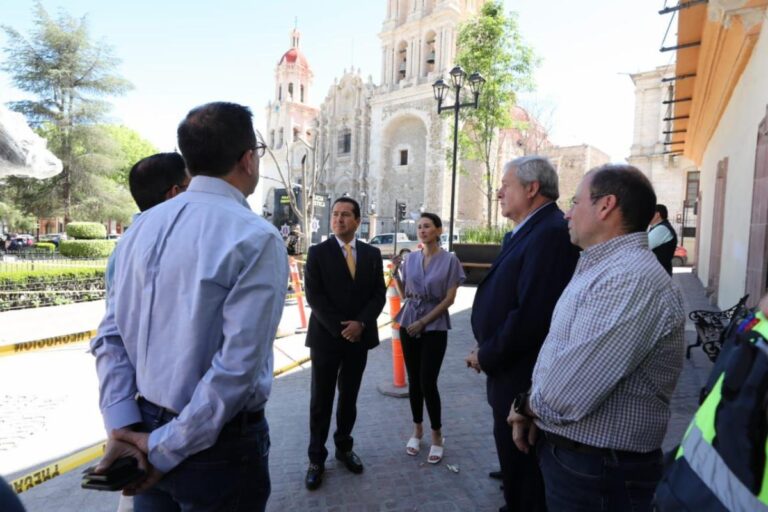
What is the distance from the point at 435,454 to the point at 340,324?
1.37 metres

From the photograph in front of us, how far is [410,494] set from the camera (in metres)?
3.31

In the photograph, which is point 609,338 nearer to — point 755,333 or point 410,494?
point 755,333

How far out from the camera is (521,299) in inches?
92.2

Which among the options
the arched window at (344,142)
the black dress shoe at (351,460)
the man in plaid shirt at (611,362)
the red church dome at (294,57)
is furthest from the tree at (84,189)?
the red church dome at (294,57)

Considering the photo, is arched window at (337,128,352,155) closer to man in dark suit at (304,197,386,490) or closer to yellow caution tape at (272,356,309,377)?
yellow caution tape at (272,356,309,377)

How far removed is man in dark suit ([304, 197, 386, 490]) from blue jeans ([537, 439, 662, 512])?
200cm

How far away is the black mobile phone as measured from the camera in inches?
54.9

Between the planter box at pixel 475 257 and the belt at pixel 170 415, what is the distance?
15046mm

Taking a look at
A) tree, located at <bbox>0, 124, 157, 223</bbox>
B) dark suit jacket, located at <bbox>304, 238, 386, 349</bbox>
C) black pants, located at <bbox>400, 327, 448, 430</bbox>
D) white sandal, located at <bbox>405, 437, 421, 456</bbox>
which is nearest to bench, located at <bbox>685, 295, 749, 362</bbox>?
black pants, located at <bbox>400, 327, 448, 430</bbox>

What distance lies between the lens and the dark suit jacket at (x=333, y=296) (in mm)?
3553

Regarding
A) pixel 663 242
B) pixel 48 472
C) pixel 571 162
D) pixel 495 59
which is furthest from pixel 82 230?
pixel 571 162

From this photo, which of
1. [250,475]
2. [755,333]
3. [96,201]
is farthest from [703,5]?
[96,201]

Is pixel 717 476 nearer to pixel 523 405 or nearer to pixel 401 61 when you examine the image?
pixel 523 405

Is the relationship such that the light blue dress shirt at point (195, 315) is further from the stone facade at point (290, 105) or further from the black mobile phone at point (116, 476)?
the stone facade at point (290, 105)
